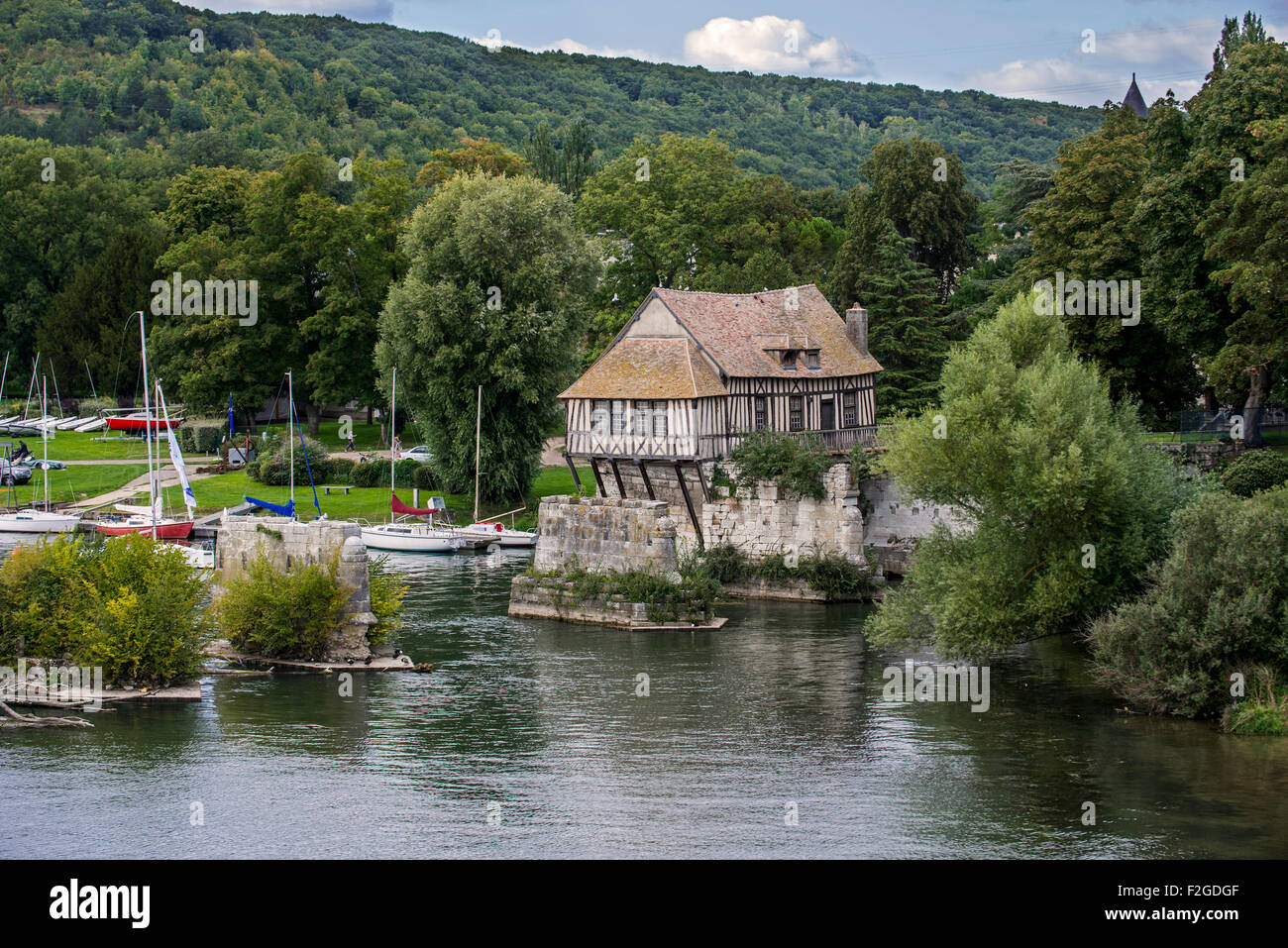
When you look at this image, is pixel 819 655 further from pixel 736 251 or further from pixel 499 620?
pixel 736 251

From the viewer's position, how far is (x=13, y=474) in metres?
59.4

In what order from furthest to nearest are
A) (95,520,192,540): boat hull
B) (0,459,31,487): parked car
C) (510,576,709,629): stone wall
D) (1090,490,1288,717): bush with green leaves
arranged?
(0,459,31,487): parked car, (95,520,192,540): boat hull, (510,576,709,629): stone wall, (1090,490,1288,717): bush with green leaves

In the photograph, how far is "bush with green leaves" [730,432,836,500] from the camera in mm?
42500

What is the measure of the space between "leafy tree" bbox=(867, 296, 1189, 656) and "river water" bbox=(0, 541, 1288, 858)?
1.84 meters

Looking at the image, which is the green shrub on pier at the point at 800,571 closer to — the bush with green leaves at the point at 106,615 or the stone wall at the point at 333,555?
the stone wall at the point at 333,555

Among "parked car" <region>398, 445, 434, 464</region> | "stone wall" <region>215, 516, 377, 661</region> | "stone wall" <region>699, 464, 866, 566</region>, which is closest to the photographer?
"stone wall" <region>215, 516, 377, 661</region>

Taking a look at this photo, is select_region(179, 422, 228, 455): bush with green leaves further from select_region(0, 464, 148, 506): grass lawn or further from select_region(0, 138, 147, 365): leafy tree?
select_region(0, 138, 147, 365): leafy tree

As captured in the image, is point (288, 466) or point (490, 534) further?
point (288, 466)

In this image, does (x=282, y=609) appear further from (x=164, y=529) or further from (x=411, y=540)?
(x=164, y=529)

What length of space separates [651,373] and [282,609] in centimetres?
1692

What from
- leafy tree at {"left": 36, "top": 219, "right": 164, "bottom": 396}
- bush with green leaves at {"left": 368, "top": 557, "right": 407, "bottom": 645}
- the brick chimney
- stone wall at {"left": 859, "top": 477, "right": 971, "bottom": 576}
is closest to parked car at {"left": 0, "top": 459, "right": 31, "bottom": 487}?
leafy tree at {"left": 36, "top": 219, "right": 164, "bottom": 396}

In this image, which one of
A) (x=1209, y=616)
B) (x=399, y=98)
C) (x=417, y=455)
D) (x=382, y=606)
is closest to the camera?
(x=1209, y=616)

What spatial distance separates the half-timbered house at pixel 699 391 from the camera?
44094 mm

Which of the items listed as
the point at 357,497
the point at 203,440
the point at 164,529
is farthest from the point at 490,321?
the point at 203,440
